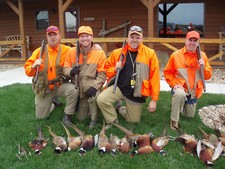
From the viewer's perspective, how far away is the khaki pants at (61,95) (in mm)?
5023

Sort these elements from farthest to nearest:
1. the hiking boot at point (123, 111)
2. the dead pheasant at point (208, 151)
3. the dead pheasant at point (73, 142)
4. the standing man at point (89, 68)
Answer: the hiking boot at point (123, 111) → the standing man at point (89, 68) → the dead pheasant at point (73, 142) → the dead pheasant at point (208, 151)

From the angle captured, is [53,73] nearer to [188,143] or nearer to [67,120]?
[67,120]

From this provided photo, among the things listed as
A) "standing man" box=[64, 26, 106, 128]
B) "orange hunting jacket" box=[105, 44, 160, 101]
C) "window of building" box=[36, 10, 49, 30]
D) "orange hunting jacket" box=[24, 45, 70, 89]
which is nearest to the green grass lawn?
"standing man" box=[64, 26, 106, 128]

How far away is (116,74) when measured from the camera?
4742 millimetres

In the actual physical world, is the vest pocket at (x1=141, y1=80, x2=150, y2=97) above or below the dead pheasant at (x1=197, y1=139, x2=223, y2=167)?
above

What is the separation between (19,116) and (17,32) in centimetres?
1241

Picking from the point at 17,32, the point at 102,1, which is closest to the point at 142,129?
the point at 102,1

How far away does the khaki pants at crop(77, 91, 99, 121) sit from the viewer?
491 cm

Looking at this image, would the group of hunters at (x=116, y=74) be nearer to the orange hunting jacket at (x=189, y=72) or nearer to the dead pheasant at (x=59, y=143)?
the orange hunting jacket at (x=189, y=72)

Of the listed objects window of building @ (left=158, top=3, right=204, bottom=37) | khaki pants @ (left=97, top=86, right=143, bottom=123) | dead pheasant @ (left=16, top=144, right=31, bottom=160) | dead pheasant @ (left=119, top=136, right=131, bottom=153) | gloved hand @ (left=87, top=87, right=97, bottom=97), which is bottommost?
dead pheasant @ (left=16, top=144, right=31, bottom=160)

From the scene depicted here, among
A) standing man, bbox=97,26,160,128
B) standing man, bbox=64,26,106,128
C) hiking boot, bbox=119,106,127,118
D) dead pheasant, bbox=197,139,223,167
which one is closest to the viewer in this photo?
dead pheasant, bbox=197,139,223,167

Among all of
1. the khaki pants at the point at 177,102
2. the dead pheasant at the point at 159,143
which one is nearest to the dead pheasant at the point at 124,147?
the dead pheasant at the point at 159,143

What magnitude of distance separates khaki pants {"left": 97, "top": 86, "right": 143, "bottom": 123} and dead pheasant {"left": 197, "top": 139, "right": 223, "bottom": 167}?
132cm

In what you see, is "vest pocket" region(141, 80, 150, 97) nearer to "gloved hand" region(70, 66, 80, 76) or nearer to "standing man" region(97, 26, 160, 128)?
"standing man" region(97, 26, 160, 128)
